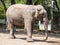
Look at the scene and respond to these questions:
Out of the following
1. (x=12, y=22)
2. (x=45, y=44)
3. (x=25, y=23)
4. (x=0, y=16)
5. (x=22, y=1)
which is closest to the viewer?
(x=45, y=44)

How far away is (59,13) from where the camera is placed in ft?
83.5

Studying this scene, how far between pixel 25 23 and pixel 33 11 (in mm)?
705

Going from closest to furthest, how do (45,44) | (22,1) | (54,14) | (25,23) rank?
1. (45,44)
2. (25,23)
3. (54,14)
4. (22,1)

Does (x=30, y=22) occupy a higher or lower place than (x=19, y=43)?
higher

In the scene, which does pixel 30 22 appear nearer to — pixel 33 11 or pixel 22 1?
pixel 33 11

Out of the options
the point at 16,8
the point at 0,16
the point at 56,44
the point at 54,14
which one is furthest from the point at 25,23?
the point at 0,16

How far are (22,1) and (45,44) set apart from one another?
1781 cm

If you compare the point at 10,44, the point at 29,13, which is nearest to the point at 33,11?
the point at 29,13

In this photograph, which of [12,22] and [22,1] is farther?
[22,1]

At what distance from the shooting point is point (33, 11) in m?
11.0

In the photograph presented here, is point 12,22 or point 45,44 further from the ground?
point 12,22

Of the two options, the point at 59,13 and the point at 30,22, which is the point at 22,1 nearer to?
the point at 59,13

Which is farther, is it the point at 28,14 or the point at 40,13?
the point at 28,14

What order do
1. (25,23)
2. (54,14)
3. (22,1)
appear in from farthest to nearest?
(22,1) → (54,14) → (25,23)
